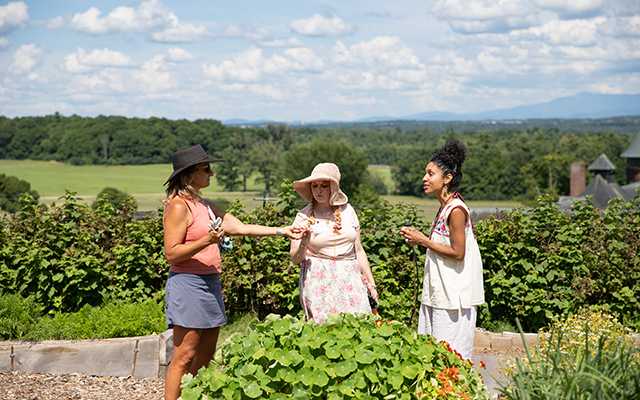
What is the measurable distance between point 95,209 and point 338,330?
172 inches

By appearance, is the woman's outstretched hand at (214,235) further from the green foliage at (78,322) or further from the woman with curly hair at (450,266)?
the green foliage at (78,322)

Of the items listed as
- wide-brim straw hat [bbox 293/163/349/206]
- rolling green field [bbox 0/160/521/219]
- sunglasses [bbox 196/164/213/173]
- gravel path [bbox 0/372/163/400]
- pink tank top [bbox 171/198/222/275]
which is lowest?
Answer: rolling green field [bbox 0/160/521/219]

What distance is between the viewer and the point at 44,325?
20.5 feet

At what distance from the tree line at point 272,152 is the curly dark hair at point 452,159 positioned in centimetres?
6562

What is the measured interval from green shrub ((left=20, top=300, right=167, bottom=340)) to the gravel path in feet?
1.44

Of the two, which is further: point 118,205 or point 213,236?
point 118,205

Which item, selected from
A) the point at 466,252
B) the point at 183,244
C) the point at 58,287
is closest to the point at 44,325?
the point at 58,287

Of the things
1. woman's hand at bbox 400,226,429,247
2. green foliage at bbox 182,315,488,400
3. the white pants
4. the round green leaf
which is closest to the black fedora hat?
green foliage at bbox 182,315,488,400

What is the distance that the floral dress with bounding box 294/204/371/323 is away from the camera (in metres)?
4.70

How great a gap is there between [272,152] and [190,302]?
120363 millimetres

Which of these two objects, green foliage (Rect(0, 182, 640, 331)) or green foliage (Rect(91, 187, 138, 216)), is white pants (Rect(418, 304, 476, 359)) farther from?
green foliage (Rect(91, 187, 138, 216))

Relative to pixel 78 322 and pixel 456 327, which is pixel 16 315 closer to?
pixel 78 322

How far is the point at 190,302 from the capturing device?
14.7ft

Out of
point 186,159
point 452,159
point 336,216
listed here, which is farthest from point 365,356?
point 186,159
